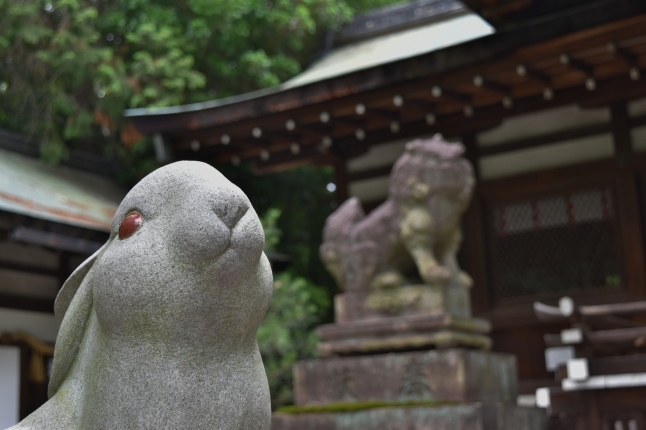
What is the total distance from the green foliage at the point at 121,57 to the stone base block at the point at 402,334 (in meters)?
4.87

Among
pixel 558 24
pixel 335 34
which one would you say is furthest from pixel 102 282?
pixel 335 34

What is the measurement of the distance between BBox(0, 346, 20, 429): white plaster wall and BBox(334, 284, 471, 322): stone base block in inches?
158

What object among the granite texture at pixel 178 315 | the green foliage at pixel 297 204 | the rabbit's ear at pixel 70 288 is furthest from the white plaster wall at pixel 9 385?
the granite texture at pixel 178 315

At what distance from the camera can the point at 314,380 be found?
684 centimetres

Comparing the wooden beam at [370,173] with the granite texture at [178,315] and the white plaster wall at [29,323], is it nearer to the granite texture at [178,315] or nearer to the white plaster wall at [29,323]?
the white plaster wall at [29,323]

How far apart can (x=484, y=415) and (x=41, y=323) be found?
19.3 ft

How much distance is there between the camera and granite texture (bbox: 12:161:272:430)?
2.58 meters

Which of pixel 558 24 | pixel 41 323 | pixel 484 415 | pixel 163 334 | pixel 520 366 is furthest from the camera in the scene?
pixel 41 323

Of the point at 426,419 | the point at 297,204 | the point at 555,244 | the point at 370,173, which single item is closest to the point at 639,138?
the point at 555,244

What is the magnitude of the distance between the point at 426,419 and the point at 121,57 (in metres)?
7.71

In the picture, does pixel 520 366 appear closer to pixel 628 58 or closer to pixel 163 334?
pixel 628 58

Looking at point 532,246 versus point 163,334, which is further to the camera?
point 532,246

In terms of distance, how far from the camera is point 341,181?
33.6 feet

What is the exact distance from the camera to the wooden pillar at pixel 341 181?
403 inches
